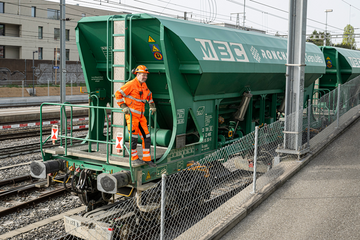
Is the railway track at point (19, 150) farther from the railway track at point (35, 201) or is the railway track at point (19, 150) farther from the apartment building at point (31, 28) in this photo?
the apartment building at point (31, 28)

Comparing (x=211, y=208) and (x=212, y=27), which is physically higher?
(x=212, y=27)

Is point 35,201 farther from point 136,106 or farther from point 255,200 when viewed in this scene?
point 255,200

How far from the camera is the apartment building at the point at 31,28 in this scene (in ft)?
140

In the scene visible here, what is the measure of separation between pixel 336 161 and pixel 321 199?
221 cm

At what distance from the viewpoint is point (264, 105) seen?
34.2 feet

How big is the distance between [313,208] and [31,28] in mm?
44693

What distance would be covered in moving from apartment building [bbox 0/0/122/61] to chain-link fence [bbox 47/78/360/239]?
3658 centimetres

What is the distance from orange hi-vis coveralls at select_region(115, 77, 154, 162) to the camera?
256 inches

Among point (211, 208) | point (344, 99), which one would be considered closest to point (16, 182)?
point (211, 208)

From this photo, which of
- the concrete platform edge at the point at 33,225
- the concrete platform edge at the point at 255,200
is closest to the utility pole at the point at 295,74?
the concrete platform edge at the point at 255,200

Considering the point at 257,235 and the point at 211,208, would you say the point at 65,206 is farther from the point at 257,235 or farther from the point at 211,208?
the point at 257,235

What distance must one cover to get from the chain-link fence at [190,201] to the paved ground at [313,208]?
39 centimetres

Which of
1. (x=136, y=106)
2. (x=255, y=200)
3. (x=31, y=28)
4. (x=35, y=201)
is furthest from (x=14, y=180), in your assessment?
(x=31, y=28)

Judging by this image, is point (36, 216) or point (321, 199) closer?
point (321, 199)
